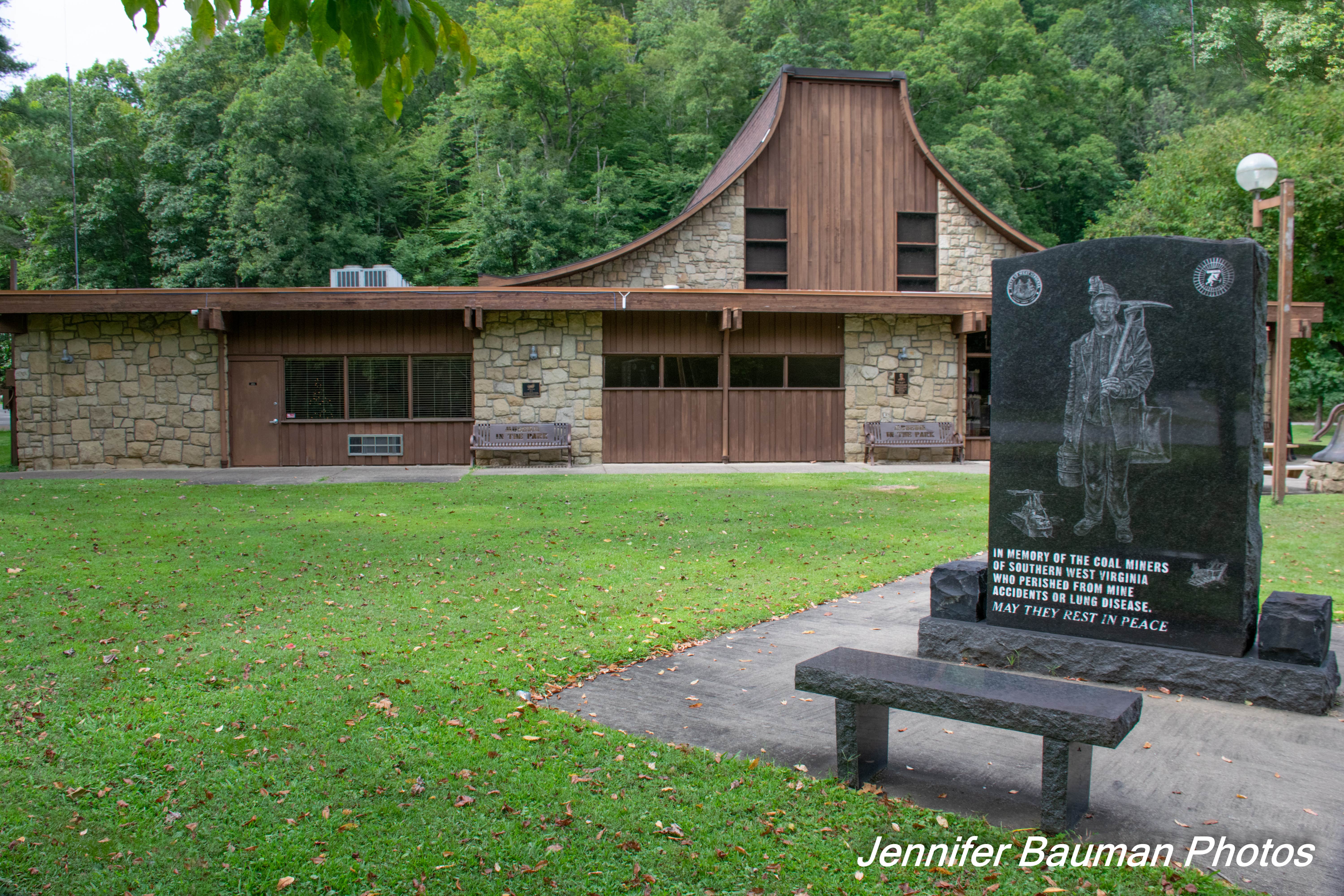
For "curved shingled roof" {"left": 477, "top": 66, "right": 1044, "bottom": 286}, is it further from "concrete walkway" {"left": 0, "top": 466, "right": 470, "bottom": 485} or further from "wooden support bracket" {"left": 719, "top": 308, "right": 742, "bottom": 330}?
"concrete walkway" {"left": 0, "top": 466, "right": 470, "bottom": 485}

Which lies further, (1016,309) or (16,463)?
(16,463)

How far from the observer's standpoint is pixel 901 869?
9.73 ft

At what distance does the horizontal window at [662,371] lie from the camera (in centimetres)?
1878

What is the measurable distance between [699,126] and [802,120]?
68.7 feet

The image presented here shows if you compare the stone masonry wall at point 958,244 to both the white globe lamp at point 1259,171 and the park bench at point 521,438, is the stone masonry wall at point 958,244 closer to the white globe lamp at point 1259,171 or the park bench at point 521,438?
the park bench at point 521,438

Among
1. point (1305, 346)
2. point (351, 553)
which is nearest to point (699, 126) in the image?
point (1305, 346)

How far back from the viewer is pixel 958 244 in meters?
21.0

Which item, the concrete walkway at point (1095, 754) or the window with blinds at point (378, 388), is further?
the window with blinds at point (378, 388)

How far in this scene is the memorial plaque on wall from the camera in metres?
4.53

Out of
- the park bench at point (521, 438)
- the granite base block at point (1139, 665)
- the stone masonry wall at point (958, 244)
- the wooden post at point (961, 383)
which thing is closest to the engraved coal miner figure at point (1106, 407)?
the granite base block at point (1139, 665)

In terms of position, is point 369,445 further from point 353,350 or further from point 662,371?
point 662,371

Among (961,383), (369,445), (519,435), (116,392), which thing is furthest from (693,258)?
(116,392)

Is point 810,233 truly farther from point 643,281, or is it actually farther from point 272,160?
point 272,160

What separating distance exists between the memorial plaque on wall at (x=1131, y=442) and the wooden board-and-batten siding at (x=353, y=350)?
48.0 feet
